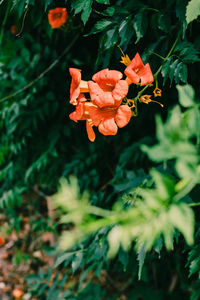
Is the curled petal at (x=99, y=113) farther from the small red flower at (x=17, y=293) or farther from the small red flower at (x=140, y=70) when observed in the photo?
the small red flower at (x=17, y=293)

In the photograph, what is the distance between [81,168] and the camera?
250cm

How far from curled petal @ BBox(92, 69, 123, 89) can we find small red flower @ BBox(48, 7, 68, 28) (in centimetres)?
104

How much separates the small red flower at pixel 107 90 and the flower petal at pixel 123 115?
0.08 feet

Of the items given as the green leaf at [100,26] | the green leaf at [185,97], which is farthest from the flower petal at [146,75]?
the green leaf at [185,97]

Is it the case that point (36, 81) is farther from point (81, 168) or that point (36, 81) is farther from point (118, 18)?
point (118, 18)

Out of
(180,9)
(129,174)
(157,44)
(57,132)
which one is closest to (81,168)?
(57,132)

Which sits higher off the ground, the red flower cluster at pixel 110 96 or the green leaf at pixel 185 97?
the green leaf at pixel 185 97

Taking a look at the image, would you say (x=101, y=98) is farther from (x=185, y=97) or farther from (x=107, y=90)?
(x=185, y=97)

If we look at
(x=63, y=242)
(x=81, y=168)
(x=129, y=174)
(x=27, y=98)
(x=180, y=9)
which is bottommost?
(x=81, y=168)

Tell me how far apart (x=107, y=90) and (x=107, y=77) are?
5cm

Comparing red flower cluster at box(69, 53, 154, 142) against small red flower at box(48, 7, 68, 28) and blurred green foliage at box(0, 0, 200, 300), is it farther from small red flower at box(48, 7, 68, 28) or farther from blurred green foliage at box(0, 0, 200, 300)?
small red flower at box(48, 7, 68, 28)

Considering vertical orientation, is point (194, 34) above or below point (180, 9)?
below

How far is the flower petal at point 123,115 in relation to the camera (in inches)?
41.3

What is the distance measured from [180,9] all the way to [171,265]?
2802mm
